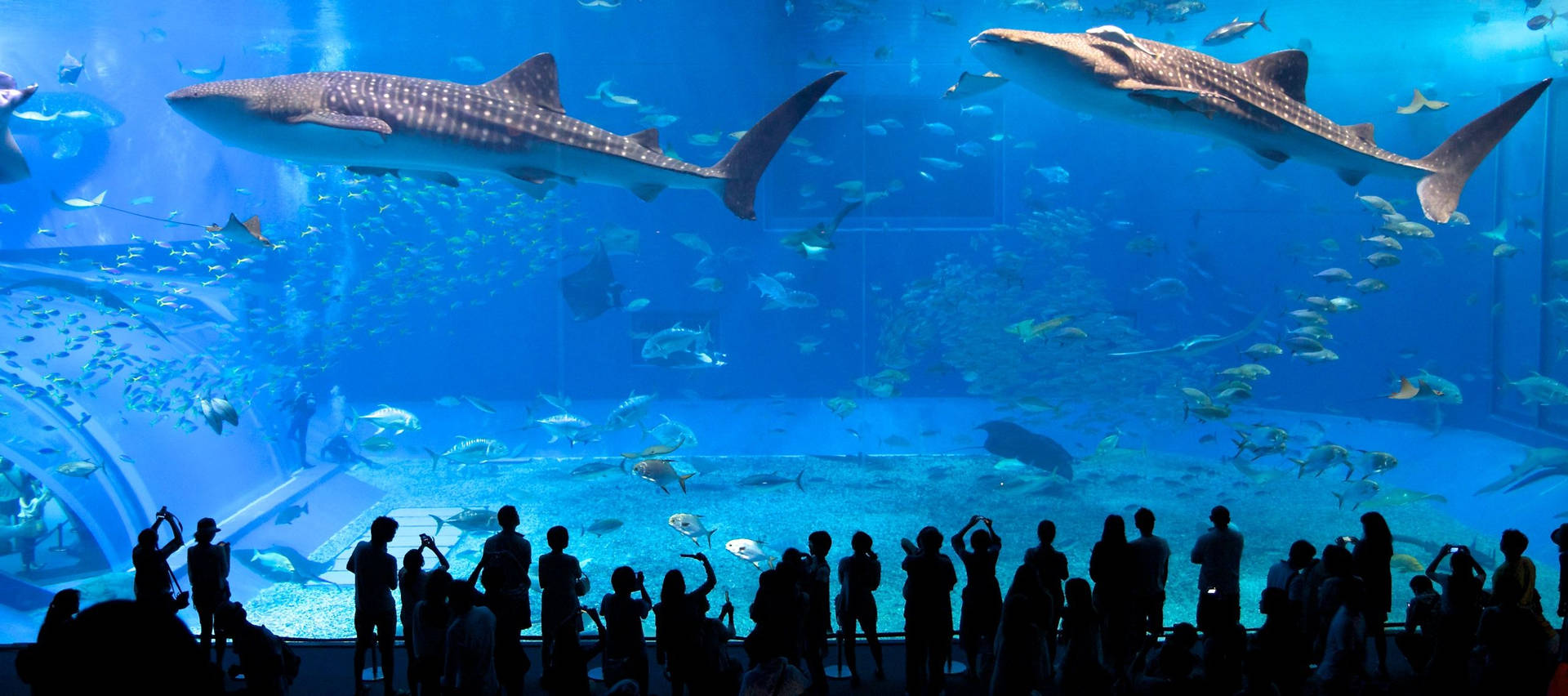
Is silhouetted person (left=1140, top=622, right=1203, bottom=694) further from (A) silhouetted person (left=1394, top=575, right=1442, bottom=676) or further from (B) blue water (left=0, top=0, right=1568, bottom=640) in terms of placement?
(B) blue water (left=0, top=0, right=1568, bottom=640)

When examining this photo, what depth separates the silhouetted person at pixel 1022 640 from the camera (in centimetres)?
332

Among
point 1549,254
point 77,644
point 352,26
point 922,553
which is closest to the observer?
point 77,644

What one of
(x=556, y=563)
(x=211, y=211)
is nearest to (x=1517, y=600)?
(x=556, y=563)

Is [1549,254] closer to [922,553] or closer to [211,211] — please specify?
[922,553]

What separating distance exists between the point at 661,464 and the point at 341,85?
4.40m

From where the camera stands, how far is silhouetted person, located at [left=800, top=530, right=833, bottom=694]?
3829 millimetres

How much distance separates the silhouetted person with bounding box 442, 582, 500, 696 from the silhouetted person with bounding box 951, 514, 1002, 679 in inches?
81.4

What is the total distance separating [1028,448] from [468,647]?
1120cm

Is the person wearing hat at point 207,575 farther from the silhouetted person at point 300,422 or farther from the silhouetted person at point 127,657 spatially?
the silhouetted person at point 300,422

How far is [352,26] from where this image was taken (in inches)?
735

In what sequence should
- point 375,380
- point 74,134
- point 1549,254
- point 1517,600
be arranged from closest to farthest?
point 1517,600 → point 74,134 → point 1549,254 → point 375,380

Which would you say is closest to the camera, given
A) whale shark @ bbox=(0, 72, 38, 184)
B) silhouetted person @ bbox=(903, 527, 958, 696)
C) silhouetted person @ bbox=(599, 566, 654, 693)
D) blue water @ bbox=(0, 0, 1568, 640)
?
silhouetted person @ bbox=(599, 566, 654, 693)

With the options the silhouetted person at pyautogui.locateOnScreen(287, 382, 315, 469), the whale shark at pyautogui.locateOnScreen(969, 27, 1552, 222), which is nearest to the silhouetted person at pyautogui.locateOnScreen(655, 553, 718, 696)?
the whale shark at pyautogui.locateOnScreen(969, 27, 1552, 222)

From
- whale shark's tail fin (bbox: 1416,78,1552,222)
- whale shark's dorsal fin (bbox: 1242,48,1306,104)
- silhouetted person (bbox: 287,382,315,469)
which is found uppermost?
whale shark's dorsal fin (bbox: 1242,48,1306,104)
